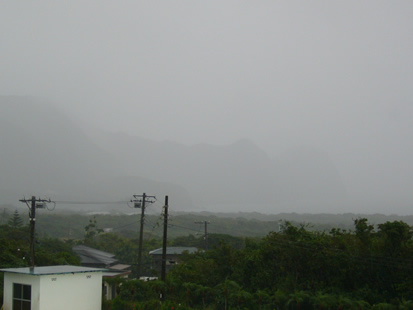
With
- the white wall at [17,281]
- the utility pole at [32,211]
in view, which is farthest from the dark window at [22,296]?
the utility pole at [32,211]

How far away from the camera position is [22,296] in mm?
19734

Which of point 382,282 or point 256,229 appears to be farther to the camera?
point 256,229

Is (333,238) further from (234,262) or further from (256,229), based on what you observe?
(256,229)

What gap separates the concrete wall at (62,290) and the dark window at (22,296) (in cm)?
20

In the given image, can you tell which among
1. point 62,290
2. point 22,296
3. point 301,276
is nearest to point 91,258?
point 62,290

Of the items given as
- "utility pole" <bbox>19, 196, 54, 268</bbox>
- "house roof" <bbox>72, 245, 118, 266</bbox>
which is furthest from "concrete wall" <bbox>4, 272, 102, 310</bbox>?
"house roof" <bbox>72, 245, 118, 266</bbox>

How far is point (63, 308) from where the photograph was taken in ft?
65.9

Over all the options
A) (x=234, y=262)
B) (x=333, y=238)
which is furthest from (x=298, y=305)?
(x=234, y=262)

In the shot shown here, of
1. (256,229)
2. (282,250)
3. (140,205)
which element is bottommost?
(256,229)

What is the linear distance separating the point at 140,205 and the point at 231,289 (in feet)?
31.6

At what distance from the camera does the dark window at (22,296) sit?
1948 cm

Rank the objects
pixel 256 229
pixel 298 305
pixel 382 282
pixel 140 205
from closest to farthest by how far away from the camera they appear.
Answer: pixel 298 305, pixel 382 282, pixel 140 205, pixel 256 229

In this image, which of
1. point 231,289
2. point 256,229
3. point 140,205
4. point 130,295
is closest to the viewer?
point 231,289

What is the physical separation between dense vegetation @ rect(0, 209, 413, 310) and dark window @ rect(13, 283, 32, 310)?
4.09 metres
